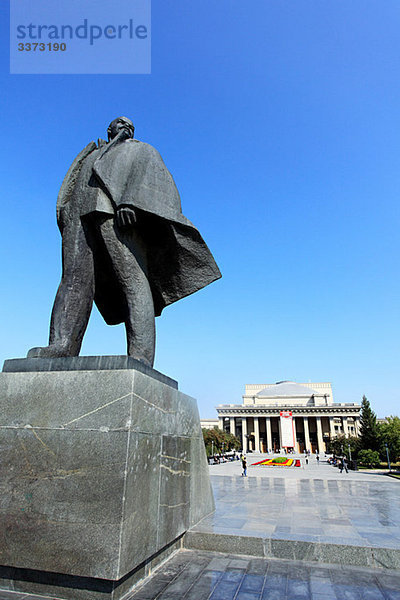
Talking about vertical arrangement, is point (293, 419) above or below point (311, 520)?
below

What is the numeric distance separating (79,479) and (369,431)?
56247mm

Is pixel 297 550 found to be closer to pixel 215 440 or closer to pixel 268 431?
pixel 215 440

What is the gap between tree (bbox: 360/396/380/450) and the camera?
48.7 meters

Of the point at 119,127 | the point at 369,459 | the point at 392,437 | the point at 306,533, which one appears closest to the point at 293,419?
the point at 369,459

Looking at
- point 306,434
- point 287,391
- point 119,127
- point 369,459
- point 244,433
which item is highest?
point 119,127

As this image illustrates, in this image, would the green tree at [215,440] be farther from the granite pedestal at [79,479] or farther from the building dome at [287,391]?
the granite pedestal at [79,479]

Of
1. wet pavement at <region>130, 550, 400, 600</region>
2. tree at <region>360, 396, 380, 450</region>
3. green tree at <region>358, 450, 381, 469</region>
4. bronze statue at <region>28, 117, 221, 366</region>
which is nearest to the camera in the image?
wet pavement at <region>130, 550, 400, 600</region>

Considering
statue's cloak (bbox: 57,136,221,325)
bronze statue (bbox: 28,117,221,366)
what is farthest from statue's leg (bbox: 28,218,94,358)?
statue's cloak (bbox: 57,136,221,325)

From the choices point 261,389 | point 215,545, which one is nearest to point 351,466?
point 215,545

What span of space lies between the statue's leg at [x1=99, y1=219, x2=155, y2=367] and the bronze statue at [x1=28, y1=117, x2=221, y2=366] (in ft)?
0.04

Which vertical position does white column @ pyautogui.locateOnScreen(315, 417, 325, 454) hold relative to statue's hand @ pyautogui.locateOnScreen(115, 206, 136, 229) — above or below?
below

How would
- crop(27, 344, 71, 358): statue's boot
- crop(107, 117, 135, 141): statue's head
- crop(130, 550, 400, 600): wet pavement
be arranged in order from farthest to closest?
crop(107, 117, 135, 141): statue's head, crop(27, 344, 71, 358): statue's boot, crop(130, 550, 400, 600): wet pavement

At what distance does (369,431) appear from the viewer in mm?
51281

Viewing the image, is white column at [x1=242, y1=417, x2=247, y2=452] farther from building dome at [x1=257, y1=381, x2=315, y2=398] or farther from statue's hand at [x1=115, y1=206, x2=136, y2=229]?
statue's hand at [x1=115, y1=206, x2=136, y2=229]
